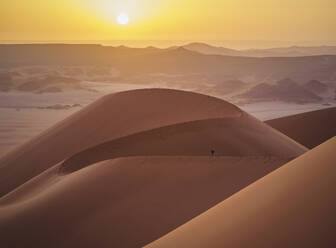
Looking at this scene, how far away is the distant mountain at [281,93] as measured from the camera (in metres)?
35.7

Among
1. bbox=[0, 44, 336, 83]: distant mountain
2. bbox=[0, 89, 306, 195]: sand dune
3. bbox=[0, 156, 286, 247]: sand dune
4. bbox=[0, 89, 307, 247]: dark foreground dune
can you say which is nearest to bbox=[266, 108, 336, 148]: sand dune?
bbox=[0, 89, 306, 195]: sand dune

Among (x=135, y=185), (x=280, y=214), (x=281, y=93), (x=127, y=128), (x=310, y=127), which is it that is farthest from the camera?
(x=281, y=93)

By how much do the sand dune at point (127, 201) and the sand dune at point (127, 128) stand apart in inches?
104

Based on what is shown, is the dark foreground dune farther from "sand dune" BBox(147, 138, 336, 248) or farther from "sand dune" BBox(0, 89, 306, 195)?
"sand dune" BBox(147, 138, 336, 248)

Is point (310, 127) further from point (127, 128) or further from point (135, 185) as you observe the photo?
point (135, 185)

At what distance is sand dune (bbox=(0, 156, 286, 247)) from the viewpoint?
455cm

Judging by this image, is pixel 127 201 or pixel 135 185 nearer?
pixel 127 201

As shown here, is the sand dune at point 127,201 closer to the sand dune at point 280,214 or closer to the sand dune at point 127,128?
the sand dune at point 280,214

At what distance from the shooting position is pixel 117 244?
4.32 m

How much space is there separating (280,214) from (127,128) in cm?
870

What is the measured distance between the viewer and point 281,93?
3766cm

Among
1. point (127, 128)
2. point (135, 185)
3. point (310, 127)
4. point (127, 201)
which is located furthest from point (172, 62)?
point (127, 201)

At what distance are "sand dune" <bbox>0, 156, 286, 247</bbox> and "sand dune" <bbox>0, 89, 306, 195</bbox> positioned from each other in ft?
8.69

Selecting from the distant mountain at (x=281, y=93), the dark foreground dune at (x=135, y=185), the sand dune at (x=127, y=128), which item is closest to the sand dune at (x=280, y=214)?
the dark foreground dune at (x=135, y=185)
